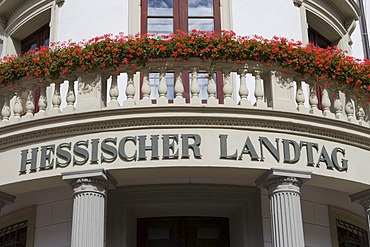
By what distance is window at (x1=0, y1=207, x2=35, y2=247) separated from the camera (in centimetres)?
1333

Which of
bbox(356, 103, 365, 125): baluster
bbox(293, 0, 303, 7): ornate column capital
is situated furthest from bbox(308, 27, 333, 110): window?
bbox(356, 103, 365, 125): baluster

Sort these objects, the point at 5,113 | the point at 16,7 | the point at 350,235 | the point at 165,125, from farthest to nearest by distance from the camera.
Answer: the point at 16,7 → the point at 350,235 → the point at 5,113 → the point at 165,125

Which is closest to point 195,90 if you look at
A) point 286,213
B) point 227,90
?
point 227,90

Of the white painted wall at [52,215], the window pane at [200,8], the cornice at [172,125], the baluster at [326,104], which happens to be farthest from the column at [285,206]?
the window pane at [200,8]

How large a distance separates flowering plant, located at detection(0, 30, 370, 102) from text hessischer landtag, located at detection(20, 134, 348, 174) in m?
1.27

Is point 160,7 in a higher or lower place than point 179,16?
higher

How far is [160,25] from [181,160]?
4308mm

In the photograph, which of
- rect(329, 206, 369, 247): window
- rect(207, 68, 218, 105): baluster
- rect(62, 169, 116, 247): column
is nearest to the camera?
rect(62, 169, 116, 247): column

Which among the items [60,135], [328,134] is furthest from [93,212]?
[328,134]

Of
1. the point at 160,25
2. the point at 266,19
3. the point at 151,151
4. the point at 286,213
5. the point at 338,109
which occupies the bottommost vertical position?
Answer: the point at 286,213

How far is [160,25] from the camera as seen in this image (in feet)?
47.8

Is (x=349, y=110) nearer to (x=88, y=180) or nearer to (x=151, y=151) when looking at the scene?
(x=151, y=151)

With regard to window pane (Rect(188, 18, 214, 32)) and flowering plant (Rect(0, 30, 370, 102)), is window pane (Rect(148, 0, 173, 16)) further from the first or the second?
flowering plant (Rect(0, 30, 370, 102))

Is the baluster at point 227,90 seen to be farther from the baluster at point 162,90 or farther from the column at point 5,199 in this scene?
the column at point 5,199
